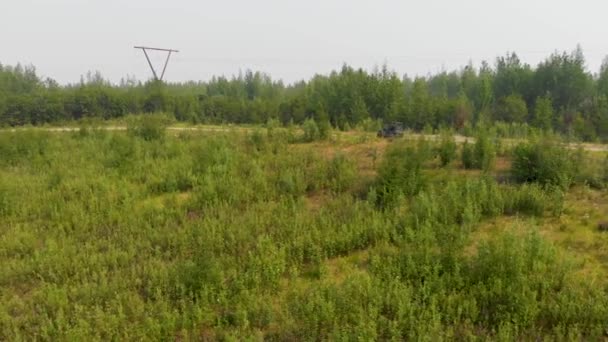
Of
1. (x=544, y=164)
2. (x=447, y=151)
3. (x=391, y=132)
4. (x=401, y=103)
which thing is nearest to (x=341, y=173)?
(x=447, y=151)

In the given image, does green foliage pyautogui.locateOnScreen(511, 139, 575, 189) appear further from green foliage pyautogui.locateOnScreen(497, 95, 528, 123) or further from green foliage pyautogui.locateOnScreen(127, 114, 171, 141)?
green foliage pyautogui.locateOnScreen(497, 95, 528, 123)

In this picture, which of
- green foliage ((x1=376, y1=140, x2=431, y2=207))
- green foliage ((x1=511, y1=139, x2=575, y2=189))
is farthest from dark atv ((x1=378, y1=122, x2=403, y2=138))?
green foliage ((x1=511, y1=139, x2=575, y2=189))

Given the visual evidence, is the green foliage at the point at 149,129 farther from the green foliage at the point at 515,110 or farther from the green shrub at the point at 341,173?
the green foliage at the point at 515,110

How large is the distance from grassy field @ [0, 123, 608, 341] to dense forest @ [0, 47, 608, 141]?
21.8 m

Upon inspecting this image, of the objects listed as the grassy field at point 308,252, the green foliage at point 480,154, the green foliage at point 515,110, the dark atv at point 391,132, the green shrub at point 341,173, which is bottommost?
the grassy field at point 308,252

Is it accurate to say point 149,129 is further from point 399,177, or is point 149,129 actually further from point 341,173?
point 399,177

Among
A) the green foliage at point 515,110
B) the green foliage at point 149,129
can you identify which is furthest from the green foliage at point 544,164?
the green foliage at point 515,110

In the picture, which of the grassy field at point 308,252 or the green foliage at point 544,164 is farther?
the green foliage at point 544,164

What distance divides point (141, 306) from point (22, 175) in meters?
11.8

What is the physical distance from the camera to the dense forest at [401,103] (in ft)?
128

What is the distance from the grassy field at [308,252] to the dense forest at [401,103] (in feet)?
71.6

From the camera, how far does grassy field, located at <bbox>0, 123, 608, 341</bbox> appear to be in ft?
19.9

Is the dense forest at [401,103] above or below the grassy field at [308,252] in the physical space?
above

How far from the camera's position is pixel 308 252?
8.30m
